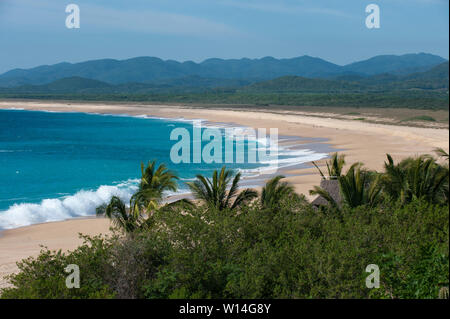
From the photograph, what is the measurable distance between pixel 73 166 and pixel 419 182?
37692 millimetres

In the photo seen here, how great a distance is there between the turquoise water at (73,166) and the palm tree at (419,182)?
17.8 m

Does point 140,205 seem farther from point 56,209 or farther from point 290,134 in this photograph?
point 290,134

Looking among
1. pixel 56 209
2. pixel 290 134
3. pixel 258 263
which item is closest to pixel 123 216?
pixel 258 263

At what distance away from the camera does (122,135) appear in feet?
250

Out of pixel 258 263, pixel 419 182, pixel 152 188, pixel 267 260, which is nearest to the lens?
pixel 258 263

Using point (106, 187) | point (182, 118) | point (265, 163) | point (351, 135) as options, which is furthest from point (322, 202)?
point (182, 118)

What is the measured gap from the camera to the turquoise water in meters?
29.6

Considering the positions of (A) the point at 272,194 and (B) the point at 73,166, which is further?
(B) the point at 73,166

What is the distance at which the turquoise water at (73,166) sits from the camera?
29.6 metres

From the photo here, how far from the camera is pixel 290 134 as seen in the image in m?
66.1

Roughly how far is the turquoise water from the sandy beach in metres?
3.23

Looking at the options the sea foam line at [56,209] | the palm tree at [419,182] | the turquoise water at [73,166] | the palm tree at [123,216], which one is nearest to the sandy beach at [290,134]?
the sea foam line at [56,209]

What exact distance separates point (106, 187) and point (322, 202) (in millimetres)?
19865
